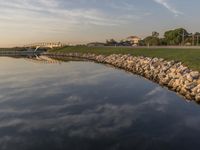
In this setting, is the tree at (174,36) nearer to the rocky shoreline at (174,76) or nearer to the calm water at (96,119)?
the rocky shoreline at (174,76)

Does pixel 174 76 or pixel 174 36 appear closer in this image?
pixel 174 76

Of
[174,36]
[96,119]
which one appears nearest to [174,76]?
[96,119]

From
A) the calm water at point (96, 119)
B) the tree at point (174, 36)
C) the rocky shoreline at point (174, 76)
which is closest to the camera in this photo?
the calm water at point (96, 119)

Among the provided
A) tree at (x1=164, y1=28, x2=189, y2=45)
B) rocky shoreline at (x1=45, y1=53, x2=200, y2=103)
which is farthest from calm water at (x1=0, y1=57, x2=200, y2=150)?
tree at (x1=164, y1=28, x2=189, y2=45)

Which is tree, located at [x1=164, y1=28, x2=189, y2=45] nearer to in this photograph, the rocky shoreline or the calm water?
the rocky shoreline

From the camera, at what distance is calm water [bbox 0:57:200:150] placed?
15.3m

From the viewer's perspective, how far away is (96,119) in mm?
19281

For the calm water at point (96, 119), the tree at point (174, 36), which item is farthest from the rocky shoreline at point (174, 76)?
the tree at point (174, 36)

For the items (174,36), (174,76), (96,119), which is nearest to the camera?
(96,119)

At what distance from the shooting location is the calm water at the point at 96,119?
15.3 meters

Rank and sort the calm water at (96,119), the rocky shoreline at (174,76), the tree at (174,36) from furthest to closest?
the tree at (174,36) → the rocky shoreline at (174,76) → the calm water at (96,119)

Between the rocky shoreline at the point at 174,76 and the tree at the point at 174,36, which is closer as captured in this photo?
the rocky shoreline at the point at 174,76

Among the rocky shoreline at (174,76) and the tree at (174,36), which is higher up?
the tree at (174,36)

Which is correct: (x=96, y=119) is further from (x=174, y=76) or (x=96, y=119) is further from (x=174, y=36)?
(x=174, y=36)
